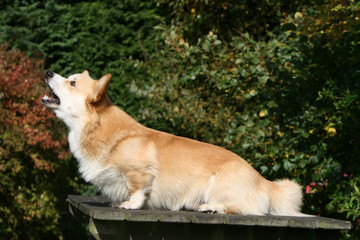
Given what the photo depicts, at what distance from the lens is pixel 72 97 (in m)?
4.10

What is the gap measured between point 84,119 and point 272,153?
1.81 meters

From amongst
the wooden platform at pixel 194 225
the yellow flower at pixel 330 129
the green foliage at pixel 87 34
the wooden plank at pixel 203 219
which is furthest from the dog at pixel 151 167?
the green foliage at pixel 87 34

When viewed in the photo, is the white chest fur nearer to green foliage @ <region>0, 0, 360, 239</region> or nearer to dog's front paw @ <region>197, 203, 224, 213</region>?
dog's front paw @ <region>197, 203, 224, 213</region>

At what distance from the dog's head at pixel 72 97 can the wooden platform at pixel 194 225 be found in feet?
2.75

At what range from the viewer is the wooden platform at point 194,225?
3.32 metres

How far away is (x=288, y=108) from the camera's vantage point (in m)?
5.22

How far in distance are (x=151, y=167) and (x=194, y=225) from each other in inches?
23.2

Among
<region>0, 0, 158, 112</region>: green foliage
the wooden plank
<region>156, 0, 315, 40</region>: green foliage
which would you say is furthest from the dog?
<region>156, 0, 315, 40</region>: green foliage

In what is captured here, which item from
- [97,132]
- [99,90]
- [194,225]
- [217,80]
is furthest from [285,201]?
[217,80]

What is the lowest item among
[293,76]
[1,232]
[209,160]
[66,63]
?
[1,232]

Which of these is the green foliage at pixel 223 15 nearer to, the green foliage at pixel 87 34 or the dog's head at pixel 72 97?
the green foliage at pixel 87 34

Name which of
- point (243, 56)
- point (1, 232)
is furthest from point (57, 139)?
point (243, 56)

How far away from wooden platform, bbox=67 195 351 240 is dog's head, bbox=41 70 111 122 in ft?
2.75

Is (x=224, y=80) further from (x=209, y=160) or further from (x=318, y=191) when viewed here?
(x=209, y=160)
